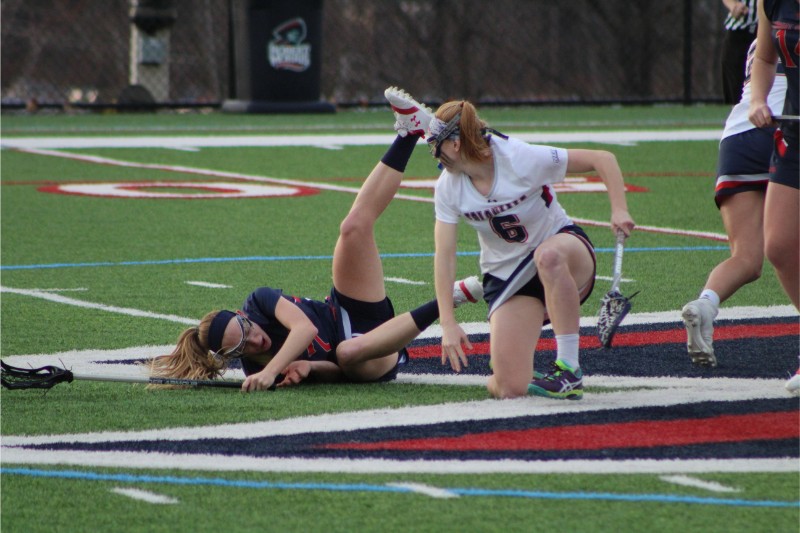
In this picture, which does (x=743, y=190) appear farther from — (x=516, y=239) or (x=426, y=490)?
(x=426, y=490)

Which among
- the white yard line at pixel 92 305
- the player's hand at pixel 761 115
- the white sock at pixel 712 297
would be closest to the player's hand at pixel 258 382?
the white yard line at pixel 92 305

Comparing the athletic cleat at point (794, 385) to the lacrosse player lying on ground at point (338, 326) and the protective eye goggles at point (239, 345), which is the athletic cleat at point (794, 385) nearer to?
the lacrosse player lying on ground at point (338, 326)

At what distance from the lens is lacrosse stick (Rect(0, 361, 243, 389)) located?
205 inches

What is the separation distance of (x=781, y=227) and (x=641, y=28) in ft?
75.0

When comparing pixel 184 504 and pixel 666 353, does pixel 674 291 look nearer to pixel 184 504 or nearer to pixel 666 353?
pixel 666 353

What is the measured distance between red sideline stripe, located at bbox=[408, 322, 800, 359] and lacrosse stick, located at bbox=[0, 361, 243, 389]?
1.06 metres

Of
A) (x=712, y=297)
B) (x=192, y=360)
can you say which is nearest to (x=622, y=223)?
(x=712, y=297)

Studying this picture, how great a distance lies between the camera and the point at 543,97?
87.6 ft

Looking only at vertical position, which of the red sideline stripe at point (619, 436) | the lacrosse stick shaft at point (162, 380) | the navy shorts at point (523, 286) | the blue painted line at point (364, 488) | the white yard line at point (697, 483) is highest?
the navy shorts at point (523, 286)

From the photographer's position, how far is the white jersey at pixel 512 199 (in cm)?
520

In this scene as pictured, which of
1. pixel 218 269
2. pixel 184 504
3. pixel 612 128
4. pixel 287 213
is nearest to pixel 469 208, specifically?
pixel 184 504

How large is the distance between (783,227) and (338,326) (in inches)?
68.3

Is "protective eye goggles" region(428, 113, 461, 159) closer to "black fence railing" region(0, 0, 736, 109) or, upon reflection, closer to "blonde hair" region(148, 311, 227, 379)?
"blonde hair" region(148, 311, 227, 379)

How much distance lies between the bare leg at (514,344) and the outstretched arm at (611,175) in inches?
20.4
